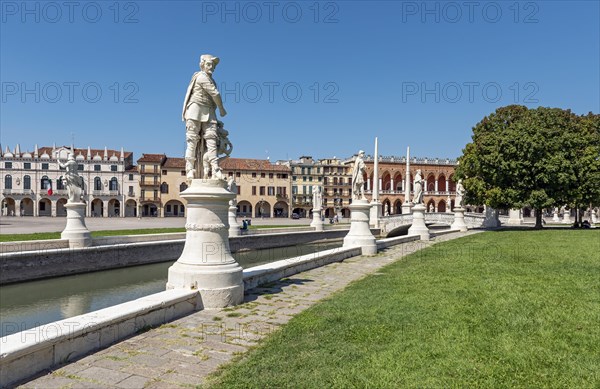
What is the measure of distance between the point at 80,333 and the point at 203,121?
4.04 m

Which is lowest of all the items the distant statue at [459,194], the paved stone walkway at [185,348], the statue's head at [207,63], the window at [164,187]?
the paved stone walkway at [185,348]

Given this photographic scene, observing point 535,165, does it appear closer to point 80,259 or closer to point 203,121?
point 80,259

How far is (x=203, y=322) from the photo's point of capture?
18.2 ft

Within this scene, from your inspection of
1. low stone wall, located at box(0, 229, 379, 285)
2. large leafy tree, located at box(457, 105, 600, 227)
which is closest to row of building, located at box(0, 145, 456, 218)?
large leafy tree, located at box(457, 105, 600, 227)

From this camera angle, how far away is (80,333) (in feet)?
13.5

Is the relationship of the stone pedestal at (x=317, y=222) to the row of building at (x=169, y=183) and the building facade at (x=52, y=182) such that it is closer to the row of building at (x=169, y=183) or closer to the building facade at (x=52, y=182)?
the row of building at (x=169, y=183)

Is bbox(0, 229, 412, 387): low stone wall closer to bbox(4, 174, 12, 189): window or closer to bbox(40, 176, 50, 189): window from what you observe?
bbox(40, 176, 50, 189): window

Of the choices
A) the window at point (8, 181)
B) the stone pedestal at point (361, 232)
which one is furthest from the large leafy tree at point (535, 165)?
the window at point (8, 181)

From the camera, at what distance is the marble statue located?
706 cm

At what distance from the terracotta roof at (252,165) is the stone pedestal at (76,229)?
6081 cm

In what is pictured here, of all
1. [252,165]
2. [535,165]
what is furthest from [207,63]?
[252,165]

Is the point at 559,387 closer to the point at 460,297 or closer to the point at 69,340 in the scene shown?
the point at 460,297

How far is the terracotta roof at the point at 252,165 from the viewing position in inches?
3120

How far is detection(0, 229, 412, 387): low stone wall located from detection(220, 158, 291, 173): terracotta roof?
241 ft
